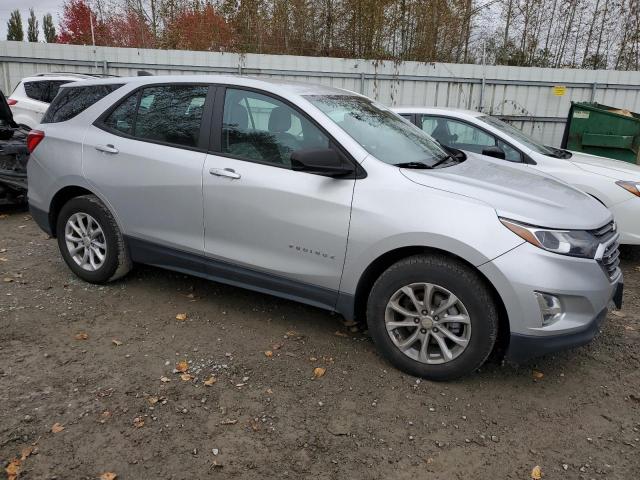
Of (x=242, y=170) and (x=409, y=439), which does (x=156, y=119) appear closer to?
(x=242, y=170)

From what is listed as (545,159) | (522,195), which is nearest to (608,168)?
(545,159)

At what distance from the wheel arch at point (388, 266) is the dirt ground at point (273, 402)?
1.02 ft

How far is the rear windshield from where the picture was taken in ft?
14.2

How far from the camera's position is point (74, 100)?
176 inches

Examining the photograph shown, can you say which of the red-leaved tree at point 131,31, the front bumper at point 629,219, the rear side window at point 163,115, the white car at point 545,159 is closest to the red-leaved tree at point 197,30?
the red-leaved tree at point 131,31

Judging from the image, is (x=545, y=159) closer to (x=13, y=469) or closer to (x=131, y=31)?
(x=13, y=469)

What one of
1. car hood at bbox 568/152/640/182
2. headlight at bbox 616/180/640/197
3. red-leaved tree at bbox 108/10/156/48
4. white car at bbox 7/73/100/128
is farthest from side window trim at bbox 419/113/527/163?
red-leaved tree at bbox 108/10/156/48

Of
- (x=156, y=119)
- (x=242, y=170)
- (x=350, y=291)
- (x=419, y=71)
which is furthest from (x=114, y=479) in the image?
(x=419, y=71)

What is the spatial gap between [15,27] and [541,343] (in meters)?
43.2

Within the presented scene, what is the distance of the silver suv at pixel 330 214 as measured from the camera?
2.91 metres

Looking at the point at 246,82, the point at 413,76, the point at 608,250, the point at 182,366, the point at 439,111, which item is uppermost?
the point at 246,82

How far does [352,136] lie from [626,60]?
1461 cm

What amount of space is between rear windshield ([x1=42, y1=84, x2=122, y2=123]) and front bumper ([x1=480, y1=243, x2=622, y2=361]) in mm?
3317

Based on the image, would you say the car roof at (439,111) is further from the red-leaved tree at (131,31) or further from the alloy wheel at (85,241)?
the red-leaved tree at (131,31)
